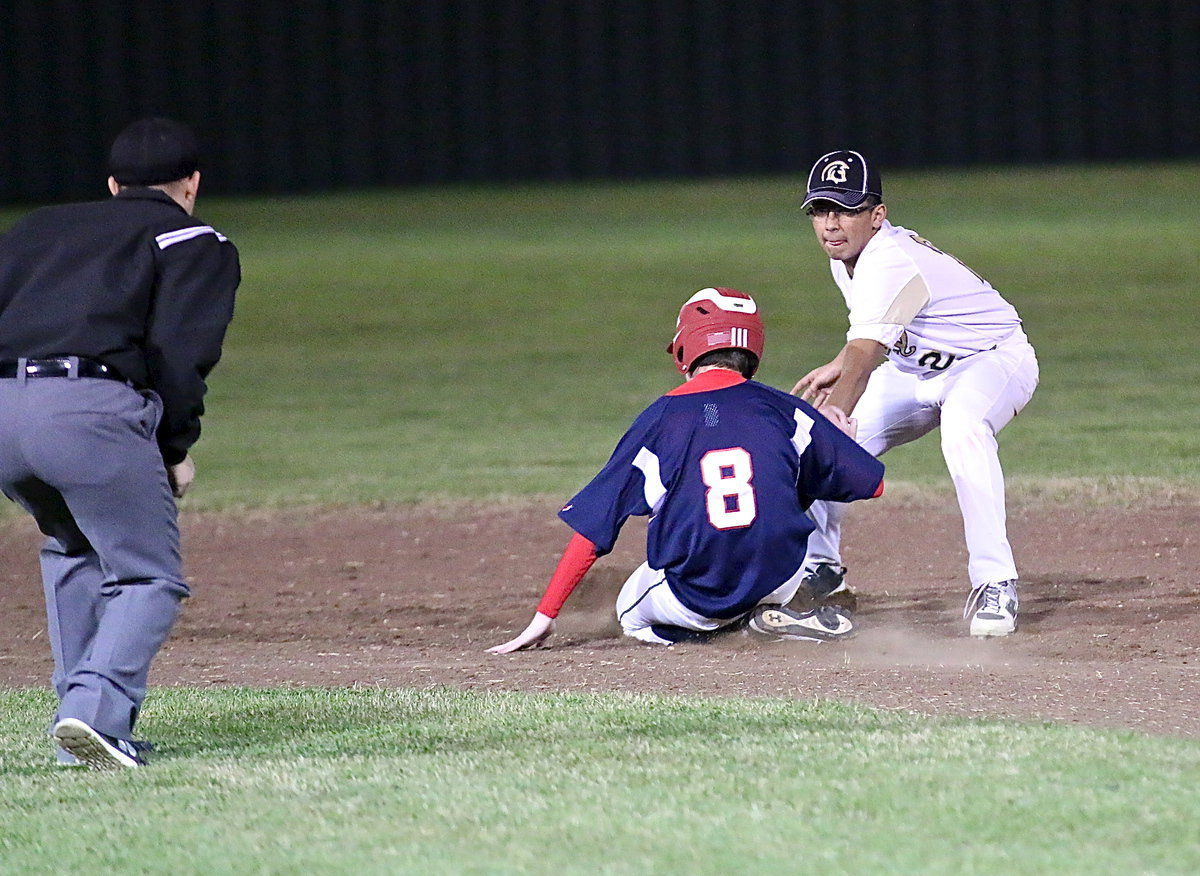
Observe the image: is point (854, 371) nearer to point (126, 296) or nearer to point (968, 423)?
point (968, 423)

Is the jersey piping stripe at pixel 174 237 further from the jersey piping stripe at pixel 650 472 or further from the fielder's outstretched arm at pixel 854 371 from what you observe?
the fielder's outstretched arm at pixel 854 371

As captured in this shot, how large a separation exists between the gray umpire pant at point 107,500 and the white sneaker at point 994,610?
2.91m

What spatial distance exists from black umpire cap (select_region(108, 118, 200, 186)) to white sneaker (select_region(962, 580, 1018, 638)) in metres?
3.15

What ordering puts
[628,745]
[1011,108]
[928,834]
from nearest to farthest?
[928,834]
[628,745]
[1011,108]

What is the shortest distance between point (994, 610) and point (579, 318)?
12.6m

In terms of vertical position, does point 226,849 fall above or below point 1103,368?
above

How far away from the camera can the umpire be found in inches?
163

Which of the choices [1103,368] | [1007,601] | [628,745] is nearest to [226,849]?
[628,745]

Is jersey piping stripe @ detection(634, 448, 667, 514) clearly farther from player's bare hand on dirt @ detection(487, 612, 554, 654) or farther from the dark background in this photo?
the dark background

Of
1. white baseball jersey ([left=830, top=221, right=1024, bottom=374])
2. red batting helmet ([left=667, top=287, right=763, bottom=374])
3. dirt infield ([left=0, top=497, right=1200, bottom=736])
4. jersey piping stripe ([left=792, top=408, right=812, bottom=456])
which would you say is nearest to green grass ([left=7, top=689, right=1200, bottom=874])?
dirt infield ([left=0, top=497, right=1200, bottom=736])

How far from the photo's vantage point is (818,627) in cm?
605

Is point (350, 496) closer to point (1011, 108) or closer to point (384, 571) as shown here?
point (384, 571)

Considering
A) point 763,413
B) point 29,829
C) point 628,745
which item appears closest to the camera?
point 29,829

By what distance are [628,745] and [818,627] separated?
184 cm
